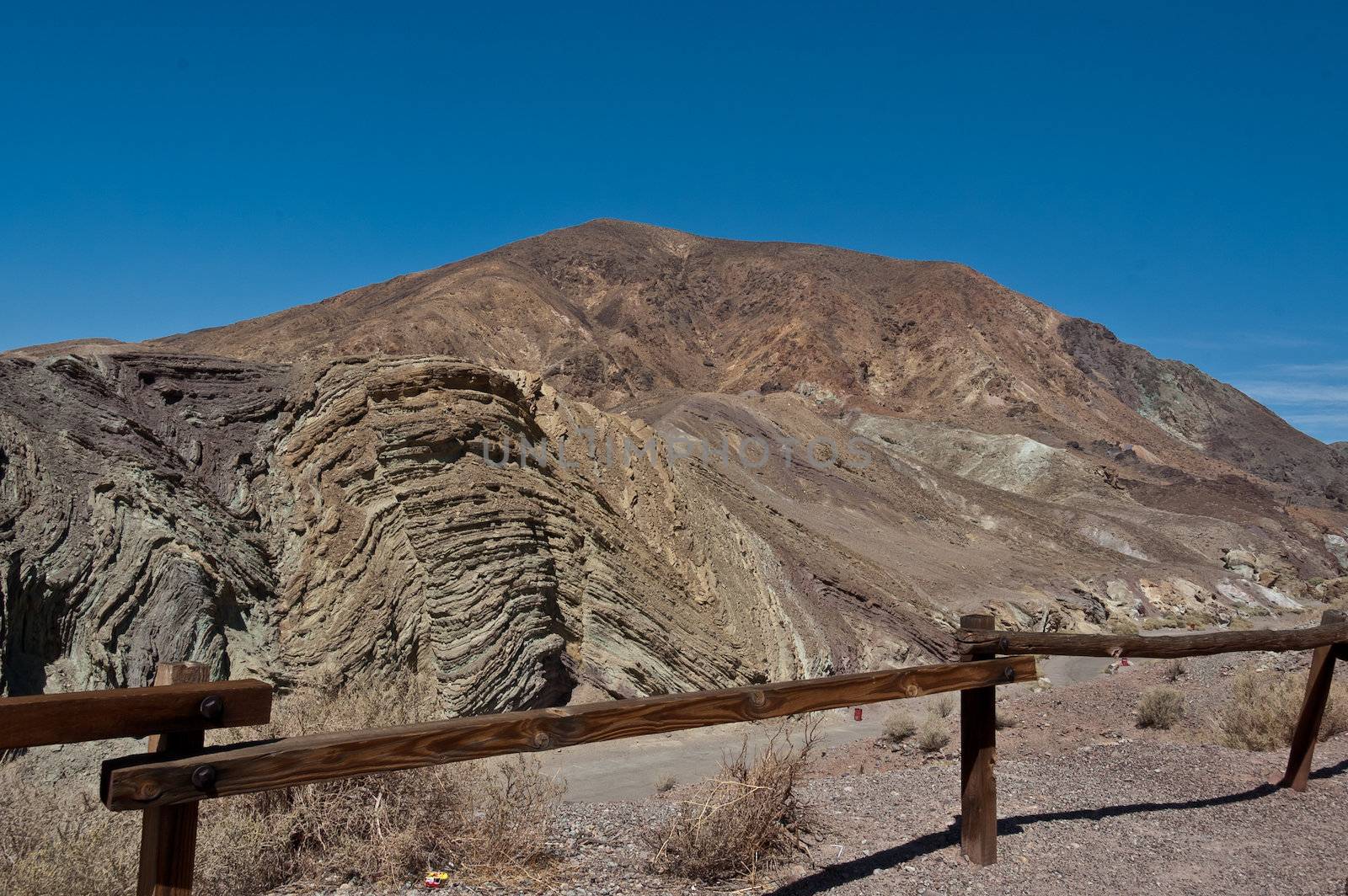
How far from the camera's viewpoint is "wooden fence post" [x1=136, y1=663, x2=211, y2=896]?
301cm

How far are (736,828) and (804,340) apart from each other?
261ft

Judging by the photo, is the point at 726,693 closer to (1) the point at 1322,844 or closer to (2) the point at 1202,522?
(1) the point at 1322,844

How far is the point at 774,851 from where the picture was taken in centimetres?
514

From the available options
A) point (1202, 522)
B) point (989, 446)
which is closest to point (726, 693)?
point (1202, 522)

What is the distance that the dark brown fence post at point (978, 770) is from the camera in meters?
4.95

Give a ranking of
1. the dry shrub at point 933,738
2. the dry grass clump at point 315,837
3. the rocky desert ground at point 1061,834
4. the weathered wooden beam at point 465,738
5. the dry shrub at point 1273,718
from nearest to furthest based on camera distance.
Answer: the weathered wooden beam at point 465,738, the dry grass clump at point 315,837, the rocky desert ground at point 1061,834, the dry shrub at point 1273,718, the dry shrub at point 933,738

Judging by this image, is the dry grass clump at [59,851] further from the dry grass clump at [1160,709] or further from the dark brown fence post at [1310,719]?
the dry grass clump at [1160,709]

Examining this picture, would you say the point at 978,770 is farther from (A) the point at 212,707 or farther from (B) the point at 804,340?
(B) the point at 804,340

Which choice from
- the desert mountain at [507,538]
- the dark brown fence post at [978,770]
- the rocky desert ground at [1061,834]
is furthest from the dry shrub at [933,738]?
the dark brown fence post at [978,770]

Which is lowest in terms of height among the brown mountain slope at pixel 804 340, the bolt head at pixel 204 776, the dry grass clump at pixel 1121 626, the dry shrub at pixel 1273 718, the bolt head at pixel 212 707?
the dry grass clump at pixel 1121 626

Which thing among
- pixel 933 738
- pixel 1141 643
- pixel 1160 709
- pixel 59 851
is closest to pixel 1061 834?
pixel 1141 643

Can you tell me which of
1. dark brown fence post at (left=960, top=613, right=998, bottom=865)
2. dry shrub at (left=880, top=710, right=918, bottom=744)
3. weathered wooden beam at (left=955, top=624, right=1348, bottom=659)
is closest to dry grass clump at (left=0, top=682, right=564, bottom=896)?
dark brown fence post at (left=960, top=613, right=998, bottom=865)

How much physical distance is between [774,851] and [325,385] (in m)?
11.8

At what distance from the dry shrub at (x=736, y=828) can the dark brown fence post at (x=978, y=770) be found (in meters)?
0.91
